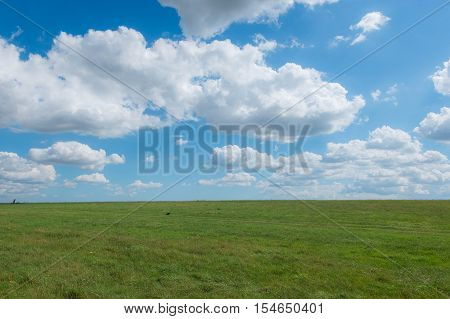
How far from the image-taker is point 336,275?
17062mm

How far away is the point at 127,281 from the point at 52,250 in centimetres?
777

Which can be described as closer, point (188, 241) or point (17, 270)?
point (17, 270)

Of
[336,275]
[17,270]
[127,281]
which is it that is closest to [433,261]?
[336,275]

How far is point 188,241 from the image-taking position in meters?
25.8
